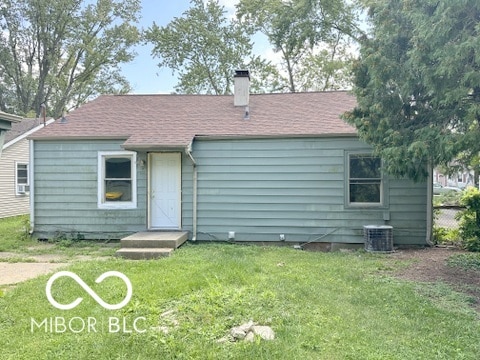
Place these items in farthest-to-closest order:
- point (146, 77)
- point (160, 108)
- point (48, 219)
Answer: point (146, 77), point (160, 108), point (48, 219)

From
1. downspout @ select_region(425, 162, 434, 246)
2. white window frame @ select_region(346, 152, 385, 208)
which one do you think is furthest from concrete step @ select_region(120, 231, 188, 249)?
downspout @ select_region(425, 162, 434, 246)

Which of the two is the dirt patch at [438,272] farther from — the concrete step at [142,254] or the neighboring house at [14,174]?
the neighboring house at [14,174]

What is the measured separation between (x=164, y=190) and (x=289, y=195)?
307 cm

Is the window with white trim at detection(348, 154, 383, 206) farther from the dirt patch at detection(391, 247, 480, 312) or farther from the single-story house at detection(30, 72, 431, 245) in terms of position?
the dirt patch at detection(391, 247, 480, 312)

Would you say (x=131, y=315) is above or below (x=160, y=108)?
below

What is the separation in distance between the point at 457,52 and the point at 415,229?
196 inches

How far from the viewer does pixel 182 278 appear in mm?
4988

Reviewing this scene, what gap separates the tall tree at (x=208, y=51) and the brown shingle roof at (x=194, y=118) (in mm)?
12408

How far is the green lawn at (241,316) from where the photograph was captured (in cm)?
308

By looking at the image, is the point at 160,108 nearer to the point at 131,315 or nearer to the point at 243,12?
the point at 131,315

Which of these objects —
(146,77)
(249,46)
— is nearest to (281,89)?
(249,46)

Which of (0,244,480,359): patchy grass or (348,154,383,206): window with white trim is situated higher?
(348,154,383,206): window with white trim

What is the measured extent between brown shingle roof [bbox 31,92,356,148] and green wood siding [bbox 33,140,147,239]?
1.07ft

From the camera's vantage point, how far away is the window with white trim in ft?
27.5
